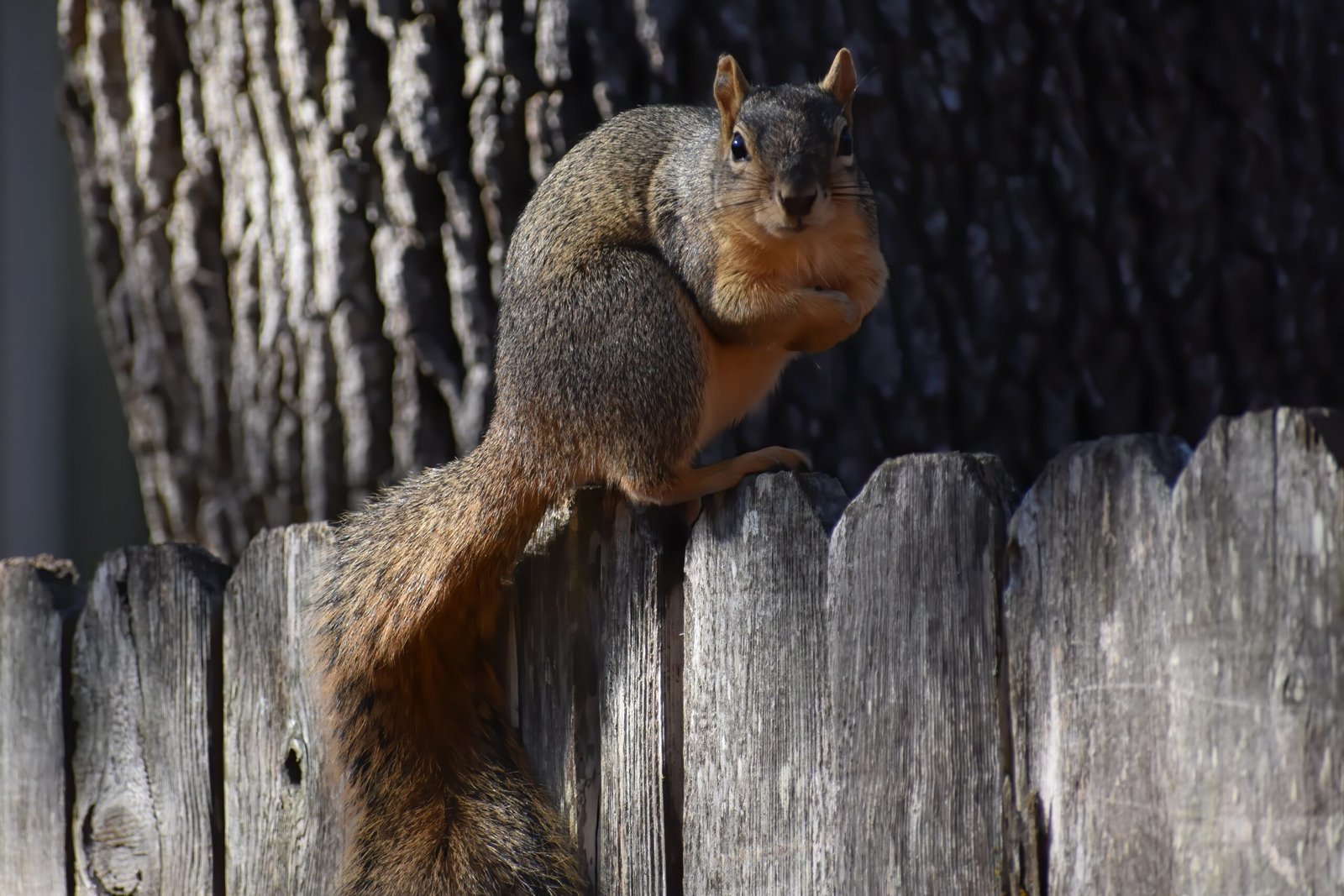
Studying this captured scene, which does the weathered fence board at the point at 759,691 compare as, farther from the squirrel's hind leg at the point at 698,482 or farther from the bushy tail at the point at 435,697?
the bushy tail at the point at 435,697

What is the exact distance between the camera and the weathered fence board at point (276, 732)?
5.67 ft

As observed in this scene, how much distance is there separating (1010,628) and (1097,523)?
124mm

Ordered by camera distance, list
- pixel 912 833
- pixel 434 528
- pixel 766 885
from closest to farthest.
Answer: pixel 912 833 → pixel 766 885 → pixel 434 528

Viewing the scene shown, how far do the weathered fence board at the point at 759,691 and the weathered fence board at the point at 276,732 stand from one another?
505mm

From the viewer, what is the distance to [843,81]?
178cm

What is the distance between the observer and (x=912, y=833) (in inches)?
49.5

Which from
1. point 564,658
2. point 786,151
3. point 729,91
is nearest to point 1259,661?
point 564,658

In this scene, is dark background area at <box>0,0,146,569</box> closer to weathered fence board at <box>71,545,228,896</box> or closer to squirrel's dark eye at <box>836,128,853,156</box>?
weathered fence board at <box>71,545,228,896</box>

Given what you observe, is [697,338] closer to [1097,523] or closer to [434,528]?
[434,528]

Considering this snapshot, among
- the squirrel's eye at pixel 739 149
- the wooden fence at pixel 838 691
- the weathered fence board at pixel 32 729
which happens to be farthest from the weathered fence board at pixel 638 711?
the weathered fence board at pixel 32 729

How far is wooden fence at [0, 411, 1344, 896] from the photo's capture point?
103cm

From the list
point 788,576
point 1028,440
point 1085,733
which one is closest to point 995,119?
point 1028,440

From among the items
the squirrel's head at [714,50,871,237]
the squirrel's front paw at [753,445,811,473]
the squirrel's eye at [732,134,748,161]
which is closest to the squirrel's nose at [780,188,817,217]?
the squirrel's head at [714,50,871,237]

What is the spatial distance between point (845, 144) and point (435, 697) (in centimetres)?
85
